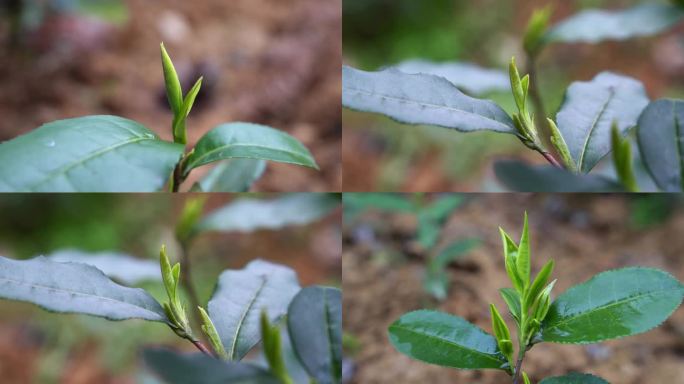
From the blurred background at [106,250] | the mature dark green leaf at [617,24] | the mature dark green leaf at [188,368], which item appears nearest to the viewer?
the mature dark green leaf at [188,368]

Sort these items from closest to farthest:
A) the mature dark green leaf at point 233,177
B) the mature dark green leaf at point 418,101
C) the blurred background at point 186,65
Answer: the mature dark green leaf at point 418,101
the mature dark green leaf at point 233,177
the blurred background at point 186,65

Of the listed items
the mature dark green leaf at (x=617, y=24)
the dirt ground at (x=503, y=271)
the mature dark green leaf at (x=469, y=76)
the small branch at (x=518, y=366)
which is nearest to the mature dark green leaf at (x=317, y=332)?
the small branch at (x=518, y=366)

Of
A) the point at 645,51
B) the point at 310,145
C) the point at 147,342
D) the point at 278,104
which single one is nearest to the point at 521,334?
the point at 310,145

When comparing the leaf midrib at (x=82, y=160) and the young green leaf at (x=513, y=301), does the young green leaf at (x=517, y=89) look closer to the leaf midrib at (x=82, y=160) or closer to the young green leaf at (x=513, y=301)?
the young green leaf at (x=513, y=301)

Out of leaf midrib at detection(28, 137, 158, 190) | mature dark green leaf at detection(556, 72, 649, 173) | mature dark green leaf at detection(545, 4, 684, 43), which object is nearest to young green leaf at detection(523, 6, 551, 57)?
mature dark green leaf at detection(545, 4, 684, 43)

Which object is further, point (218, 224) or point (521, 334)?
point (218, 224)

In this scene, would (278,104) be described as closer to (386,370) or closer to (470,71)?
(470,71)

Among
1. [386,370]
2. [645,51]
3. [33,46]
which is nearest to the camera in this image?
[386,370]
